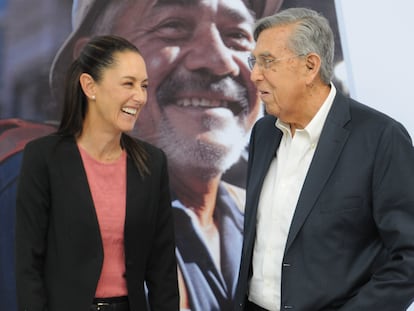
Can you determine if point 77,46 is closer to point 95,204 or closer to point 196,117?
point 196,117

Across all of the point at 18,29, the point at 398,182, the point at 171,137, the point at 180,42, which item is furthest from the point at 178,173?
the point at 398,182

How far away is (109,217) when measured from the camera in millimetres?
2234

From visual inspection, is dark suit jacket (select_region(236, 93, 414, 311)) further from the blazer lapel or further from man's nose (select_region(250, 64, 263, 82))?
man's nose (select_region(250, 64, 263, 82))

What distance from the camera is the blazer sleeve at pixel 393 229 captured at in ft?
6.28

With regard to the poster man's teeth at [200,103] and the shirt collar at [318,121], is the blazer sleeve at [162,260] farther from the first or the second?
the poster man's teeth at [200,103]

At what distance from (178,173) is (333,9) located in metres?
1.19

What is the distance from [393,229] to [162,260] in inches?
33.7

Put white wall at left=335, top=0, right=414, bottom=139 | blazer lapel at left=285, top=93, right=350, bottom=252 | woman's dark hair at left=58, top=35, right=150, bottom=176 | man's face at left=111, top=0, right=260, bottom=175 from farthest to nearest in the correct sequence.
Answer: white wall at left=335, top=0, right=414, bottom=139, man's face at left=111, top=0, right=260, bottom=175, woman's dark hair at left=58, top=35, right=150, bottom=176, blazer lapel at left=285, top=93, right=350, bottom=252

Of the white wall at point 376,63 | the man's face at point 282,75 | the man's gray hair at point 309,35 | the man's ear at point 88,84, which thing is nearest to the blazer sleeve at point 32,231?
the man's ear at point 88,84

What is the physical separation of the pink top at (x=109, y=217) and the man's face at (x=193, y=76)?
107cm

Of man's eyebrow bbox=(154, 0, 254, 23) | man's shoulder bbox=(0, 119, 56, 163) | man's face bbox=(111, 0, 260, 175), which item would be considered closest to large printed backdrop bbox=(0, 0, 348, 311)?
man's shoulder bbox=(0, 119, 56, 163)

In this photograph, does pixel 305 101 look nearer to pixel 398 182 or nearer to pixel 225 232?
Answer: pixel 398 182

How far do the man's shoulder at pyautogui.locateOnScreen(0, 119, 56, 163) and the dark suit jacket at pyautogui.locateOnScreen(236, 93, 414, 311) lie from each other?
5.55 feet

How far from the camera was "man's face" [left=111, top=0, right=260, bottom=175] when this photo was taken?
11.1 ft
